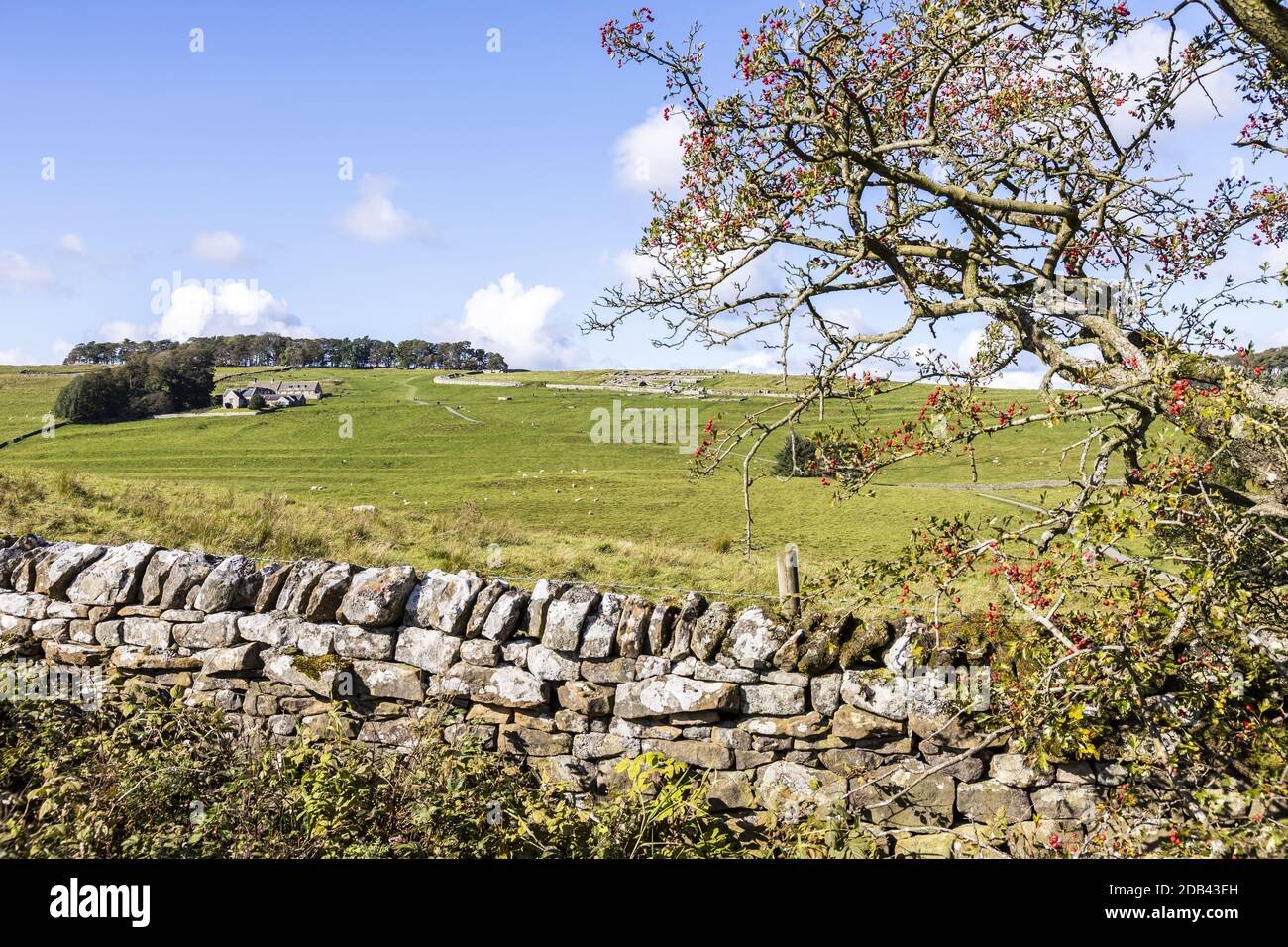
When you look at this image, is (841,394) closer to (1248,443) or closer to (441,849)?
(1248,443)

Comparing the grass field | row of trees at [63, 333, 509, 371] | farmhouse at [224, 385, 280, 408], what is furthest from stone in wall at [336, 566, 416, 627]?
row of trees at [63, 333, 509, 371]

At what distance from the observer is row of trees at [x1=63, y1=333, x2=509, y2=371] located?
12125 cm

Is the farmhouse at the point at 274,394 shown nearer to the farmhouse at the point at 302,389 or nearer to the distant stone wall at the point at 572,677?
the farmhouse at the point at 302,389

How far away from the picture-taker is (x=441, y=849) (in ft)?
16.8

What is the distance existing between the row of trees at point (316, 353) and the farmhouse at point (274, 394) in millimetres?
25213

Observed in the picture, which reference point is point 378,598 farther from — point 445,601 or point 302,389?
point 302,389

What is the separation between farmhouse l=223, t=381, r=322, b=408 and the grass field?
3.20 meters

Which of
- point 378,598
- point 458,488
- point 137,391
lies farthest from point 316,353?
point 378,598

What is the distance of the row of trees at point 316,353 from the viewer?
12125 centimetres

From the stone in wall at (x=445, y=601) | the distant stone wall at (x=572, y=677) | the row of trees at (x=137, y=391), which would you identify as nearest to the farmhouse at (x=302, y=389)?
the row of trees at (x=137, y=391)

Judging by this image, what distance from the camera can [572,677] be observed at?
21.5 feet
